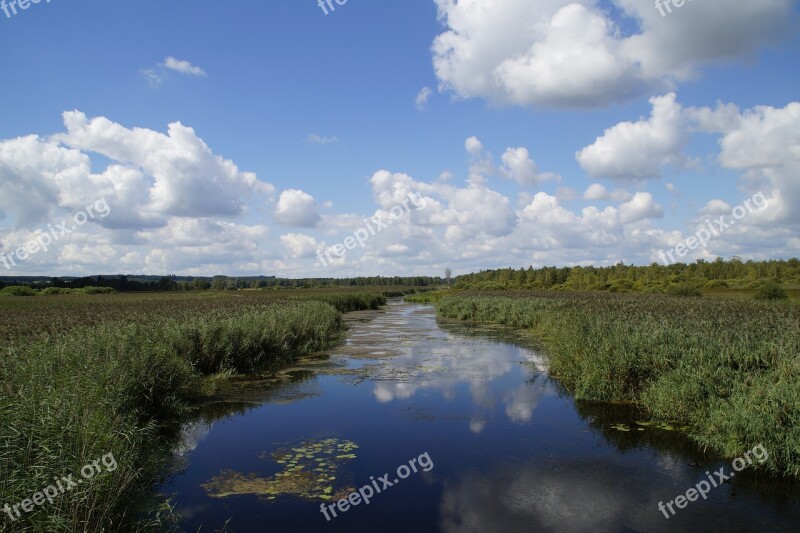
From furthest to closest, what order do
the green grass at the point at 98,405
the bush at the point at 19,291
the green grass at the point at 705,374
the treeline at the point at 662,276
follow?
the treeline at the point at 662,276 → the bush at the point at 19,291 → the green grass at the point at 705,374 → the green grass at the point at 98,405

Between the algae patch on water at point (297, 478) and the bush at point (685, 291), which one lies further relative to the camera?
the bush at point (685, 291)

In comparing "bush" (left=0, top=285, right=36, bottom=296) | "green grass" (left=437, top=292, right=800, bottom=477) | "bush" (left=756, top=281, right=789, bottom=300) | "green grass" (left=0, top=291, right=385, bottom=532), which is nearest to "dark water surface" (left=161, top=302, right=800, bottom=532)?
"green grass" (left=437, top=292, right=800, bottom=477)

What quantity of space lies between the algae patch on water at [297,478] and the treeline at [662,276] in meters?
46.8

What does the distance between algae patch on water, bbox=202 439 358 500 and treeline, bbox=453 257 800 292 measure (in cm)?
4678

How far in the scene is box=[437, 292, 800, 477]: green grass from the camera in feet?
26.3

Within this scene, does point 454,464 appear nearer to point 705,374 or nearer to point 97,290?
point 705,374

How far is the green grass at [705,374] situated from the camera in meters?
8.03

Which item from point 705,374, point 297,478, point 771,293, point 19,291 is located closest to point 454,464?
point 297,478

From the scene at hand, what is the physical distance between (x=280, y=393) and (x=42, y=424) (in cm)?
808

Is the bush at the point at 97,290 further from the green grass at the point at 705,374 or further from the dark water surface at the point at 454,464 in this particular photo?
the green grass at the point at 705,374

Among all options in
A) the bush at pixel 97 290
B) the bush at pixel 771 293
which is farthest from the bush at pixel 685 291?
the bush at pixel 97 290

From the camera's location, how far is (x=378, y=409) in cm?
1223

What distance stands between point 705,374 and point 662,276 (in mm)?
61557

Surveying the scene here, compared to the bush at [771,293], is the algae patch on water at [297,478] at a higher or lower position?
lower
